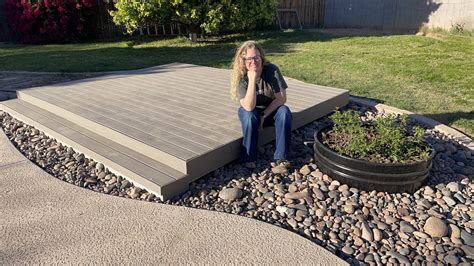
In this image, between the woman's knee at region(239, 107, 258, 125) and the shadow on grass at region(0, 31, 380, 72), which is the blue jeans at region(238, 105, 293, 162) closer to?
the woman's knee at region(239, 107, 258, 125)

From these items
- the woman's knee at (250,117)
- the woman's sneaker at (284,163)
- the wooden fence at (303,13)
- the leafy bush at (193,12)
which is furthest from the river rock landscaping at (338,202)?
the wooden fence at (303,13)

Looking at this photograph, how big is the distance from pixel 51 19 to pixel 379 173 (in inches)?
455

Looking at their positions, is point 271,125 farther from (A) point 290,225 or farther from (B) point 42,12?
(B) point 42,12

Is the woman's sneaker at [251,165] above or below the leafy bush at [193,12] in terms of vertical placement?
below

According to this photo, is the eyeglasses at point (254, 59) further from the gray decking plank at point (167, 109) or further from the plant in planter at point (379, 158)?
the plant in planter at point (379, 158)

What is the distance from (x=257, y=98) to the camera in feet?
11.1

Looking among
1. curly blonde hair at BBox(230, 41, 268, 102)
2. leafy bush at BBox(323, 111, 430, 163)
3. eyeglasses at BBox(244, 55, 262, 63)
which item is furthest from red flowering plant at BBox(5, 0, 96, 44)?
leafy bush at BBox(323, 111, 430, 163)

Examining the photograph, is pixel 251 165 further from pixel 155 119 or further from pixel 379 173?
pixel 155 119

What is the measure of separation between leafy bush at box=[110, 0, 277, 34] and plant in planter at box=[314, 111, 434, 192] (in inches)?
282

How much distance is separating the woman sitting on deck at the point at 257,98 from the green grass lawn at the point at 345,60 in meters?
2.19

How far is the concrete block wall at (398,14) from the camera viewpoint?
11.1m

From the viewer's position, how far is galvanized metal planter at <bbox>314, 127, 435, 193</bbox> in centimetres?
280

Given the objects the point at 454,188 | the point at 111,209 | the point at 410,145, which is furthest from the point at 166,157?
the point at 454,188

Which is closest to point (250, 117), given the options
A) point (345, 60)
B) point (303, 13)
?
point (345, 60)
